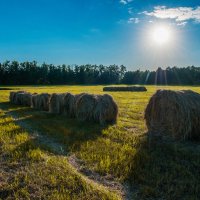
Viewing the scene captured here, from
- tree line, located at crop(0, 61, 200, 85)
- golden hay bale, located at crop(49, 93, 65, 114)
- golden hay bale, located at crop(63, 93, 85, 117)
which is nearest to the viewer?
golden hay bale, located at crop(63, 93, 85, 117)

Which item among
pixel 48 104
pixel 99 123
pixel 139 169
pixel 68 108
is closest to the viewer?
pixel 139 169

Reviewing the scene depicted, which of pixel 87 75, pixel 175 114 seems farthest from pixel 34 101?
pixel 87 75

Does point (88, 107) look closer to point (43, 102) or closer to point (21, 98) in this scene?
point (43, 102)

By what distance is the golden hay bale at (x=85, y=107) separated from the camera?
1255 centimetres

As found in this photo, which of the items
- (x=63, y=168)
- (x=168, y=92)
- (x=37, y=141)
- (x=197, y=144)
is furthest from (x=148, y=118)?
(x=63, y=168)

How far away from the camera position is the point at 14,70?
341 feet

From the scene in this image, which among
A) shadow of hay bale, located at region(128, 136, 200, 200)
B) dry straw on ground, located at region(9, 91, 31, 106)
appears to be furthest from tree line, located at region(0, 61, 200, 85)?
shadow of hay bale, located at region(128, 136, 200, 200)

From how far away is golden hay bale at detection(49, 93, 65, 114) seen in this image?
51.0ft

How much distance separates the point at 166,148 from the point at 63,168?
3.11 meters

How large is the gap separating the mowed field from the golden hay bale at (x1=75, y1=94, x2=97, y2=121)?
276cm

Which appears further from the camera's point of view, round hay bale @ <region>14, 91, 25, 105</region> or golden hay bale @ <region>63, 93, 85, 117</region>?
round hay bale @ <region>14, 91, 25, 105</region>

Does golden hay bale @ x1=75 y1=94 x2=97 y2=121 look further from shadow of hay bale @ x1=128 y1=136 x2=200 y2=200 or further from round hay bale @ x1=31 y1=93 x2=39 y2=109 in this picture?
round hay bale @ x1=31 y1=93 x2=39 y2=109

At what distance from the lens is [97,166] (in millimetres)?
6352

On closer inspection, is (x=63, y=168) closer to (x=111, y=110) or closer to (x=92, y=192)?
(x=92, y=192)
